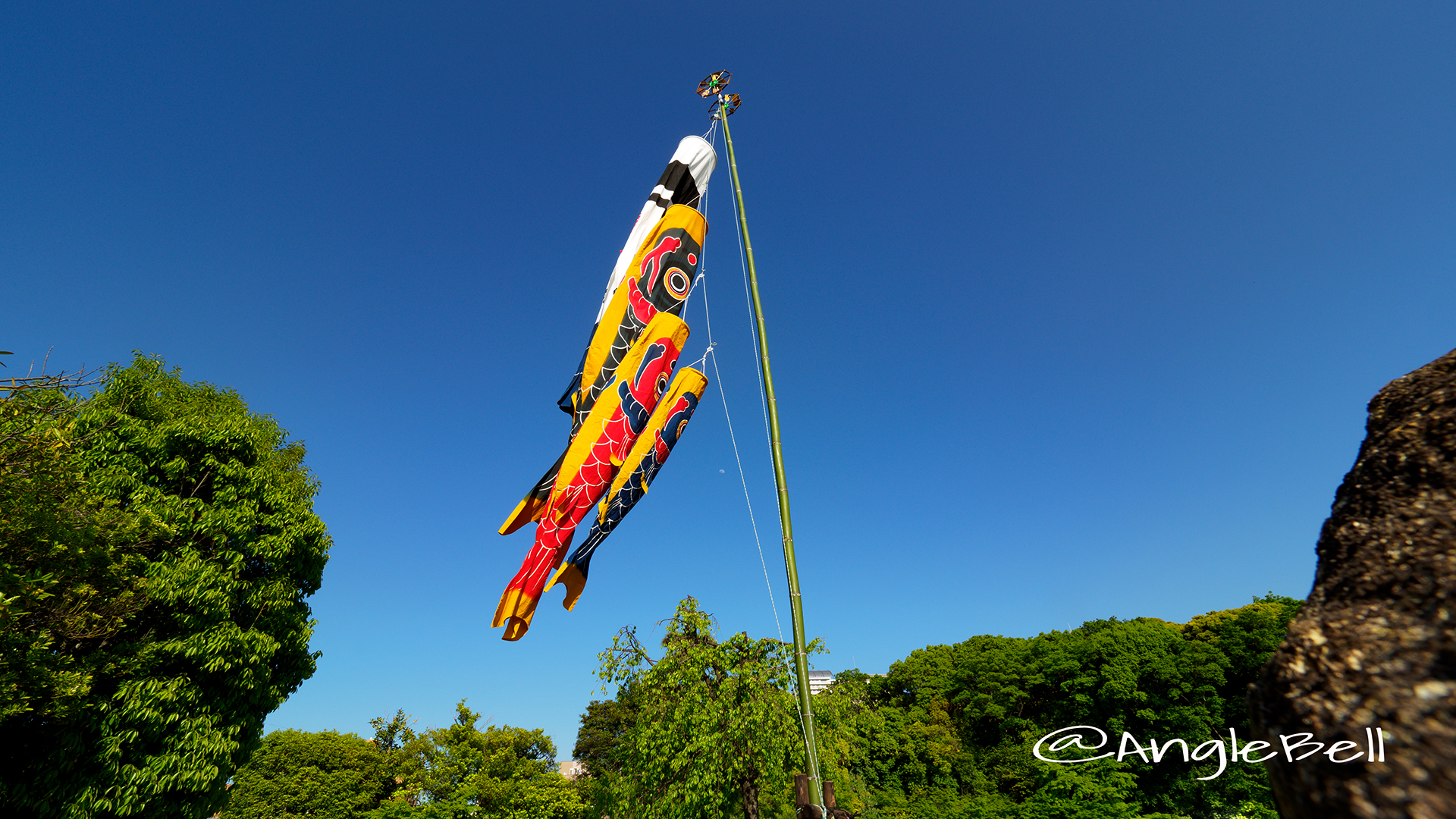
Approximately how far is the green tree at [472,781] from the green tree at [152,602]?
20.4 metres

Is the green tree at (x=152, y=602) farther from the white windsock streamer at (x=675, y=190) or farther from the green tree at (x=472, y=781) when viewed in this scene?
the green tree at (x=472, y=781)

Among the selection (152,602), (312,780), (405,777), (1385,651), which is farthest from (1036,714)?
(312,780)

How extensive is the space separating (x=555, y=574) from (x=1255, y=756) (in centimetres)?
566

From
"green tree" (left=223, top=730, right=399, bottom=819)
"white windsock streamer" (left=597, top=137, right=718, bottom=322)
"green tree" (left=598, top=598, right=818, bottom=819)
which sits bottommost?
"green tree" (left=223, top=730, right=399, bottom=819)

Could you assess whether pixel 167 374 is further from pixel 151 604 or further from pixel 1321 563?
pixel 1321 563

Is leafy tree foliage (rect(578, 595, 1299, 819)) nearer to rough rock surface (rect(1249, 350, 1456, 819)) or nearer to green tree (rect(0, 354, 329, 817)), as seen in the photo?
green tree (rect(0, 354, 329, 817))

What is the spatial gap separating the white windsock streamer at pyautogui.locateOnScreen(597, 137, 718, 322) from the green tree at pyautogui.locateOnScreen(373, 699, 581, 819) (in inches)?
1098

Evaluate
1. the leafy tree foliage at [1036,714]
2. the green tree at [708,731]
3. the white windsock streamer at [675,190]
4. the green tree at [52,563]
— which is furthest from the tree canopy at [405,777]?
the white windsock streamer at [675,190]

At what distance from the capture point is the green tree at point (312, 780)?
1288 inches

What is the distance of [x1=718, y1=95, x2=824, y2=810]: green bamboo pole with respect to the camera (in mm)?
4621

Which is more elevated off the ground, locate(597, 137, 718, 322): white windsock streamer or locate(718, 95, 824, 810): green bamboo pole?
locate(597, 137, 718, 322): white windsock streamer

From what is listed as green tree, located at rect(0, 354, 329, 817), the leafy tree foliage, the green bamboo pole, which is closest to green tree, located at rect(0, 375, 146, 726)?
green tree, located at rect(0, 354, 329, 817)

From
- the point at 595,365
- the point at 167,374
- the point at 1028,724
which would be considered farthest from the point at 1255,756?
the point at 1028,724

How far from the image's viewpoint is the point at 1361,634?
1.84 m
